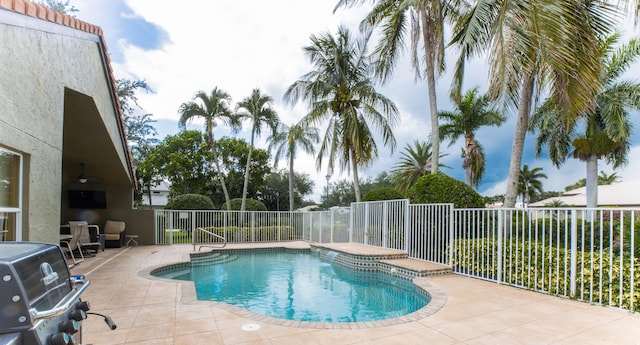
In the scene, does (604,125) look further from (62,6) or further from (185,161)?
(62,6)

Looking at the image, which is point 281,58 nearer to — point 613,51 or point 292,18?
point 292,18

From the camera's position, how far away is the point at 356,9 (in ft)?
41.8

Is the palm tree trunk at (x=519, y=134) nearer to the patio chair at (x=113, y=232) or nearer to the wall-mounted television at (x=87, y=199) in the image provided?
the patio chair at (x=113, y=232)

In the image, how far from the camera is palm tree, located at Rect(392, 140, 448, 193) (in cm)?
2495

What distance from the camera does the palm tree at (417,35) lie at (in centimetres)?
1063

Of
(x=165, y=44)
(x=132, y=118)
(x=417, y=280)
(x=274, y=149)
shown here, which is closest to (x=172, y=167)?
(x=132, y=118)

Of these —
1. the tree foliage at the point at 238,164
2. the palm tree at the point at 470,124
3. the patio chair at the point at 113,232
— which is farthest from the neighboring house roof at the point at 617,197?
the patio chair at the point at 113,232

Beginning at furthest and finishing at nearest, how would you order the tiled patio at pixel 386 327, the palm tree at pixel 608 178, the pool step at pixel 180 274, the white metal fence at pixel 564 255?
the palm tree at pixel 608 178 → the pool step at pixel 180 274 → the white metal fence at pixel 564 255 → the tiled patio at pixel 386 327

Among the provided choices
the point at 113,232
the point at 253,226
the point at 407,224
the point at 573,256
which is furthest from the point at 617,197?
the point at 113,232

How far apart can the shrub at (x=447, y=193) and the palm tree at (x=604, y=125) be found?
485 cm

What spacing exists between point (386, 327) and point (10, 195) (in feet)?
15.0

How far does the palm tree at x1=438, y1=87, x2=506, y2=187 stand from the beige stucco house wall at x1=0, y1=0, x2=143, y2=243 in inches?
656

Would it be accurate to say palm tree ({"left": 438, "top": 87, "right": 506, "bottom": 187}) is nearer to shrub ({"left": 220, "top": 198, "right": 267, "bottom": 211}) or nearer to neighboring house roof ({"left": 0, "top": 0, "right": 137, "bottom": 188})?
shrub ({"left": 220, "top": 198, "right": 267, "bottom": 211})

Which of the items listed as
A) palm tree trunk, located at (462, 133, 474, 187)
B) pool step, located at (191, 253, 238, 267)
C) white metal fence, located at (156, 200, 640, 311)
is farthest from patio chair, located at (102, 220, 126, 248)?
palm tree trunk, located at (462, 133, 474, 187)
